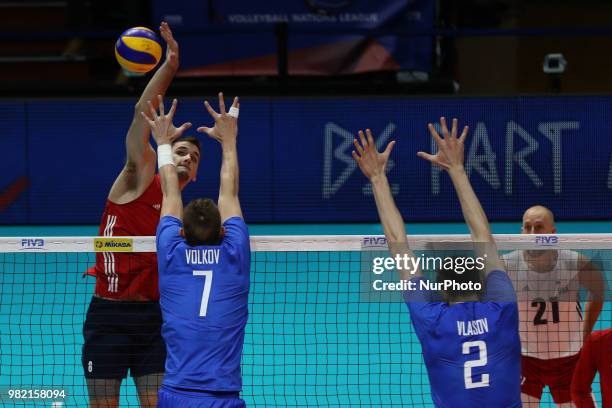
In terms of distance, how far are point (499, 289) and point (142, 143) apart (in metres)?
3.03

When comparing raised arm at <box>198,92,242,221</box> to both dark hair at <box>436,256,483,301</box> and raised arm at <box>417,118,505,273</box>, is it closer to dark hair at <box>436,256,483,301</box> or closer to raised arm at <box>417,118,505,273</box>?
raised arm at <box>417,118,505,273</box>

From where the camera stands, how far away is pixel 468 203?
19.4ft

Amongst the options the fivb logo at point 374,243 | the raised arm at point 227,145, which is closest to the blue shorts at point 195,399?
the raised arm at point 227,145

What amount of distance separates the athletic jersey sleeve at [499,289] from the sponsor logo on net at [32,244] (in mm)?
3435

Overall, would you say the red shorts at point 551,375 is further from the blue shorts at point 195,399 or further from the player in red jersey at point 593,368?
the blue shorts at point 195,399

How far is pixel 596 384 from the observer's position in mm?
9867

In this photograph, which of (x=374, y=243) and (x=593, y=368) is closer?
(x=593, y=368)

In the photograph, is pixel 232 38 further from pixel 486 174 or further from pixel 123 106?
pixel 486 174

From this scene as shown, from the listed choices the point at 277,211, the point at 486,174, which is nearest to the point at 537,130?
the point at 486,174

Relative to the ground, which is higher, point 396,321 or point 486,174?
point 486,174

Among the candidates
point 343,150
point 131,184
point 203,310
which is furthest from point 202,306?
point 343,150

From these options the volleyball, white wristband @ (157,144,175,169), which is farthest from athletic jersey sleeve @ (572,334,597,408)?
the volleyball

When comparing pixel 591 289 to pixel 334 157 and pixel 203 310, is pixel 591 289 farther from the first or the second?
pixel 334 157

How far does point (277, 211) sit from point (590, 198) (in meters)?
5.40
